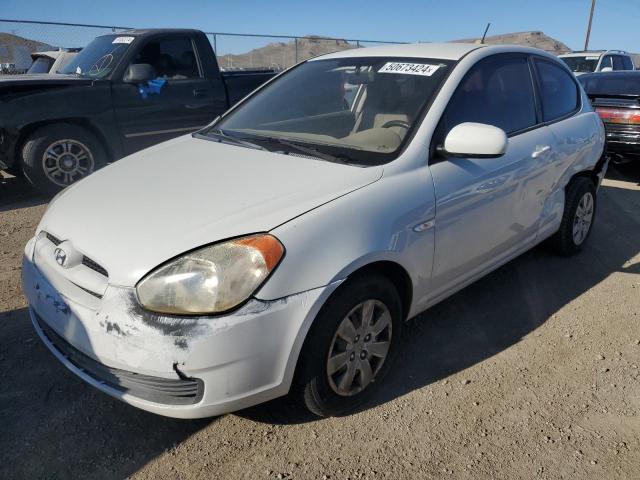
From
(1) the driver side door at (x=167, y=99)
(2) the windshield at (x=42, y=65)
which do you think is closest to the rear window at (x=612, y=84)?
(1) the driver side door at (x=167, y=99)

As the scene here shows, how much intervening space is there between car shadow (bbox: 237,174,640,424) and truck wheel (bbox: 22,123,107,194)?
4373 mm

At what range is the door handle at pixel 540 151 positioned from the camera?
3394mm

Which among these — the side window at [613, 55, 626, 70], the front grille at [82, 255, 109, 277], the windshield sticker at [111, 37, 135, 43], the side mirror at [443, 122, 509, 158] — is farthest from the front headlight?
the side window at [613, 55, 626, 70]

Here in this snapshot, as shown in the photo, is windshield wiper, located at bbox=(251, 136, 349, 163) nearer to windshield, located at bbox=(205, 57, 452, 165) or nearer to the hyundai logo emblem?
Answer: windshield, located at bbox=(205, 57, 452, 165)

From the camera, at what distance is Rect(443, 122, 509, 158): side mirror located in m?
2.61

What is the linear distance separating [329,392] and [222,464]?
543 millimetres

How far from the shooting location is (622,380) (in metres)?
2.86

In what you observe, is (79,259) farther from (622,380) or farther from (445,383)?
(622,380)

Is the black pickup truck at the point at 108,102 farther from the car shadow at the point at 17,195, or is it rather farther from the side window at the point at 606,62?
the side window at the point at 606,62

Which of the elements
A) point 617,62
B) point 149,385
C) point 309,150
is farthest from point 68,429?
point 617,62

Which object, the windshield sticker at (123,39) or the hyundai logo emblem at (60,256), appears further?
the windshield sticker at (123,39)

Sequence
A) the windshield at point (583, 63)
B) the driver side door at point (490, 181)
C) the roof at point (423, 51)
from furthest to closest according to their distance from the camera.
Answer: the windshield at point (583, 63), the roof at point (423, 51), the driver side door at point (490, 181)

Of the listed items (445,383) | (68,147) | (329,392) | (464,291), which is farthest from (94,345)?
(68,147)

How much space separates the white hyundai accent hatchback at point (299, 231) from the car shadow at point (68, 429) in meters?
0.33
